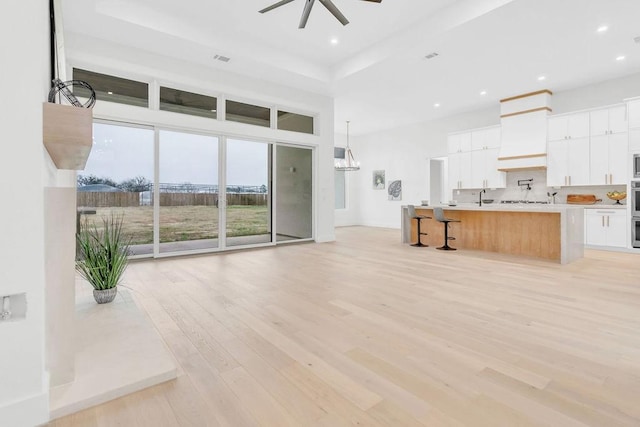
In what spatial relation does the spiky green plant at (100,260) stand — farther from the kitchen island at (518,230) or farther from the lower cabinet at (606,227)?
the lower cabinet at (606,227)

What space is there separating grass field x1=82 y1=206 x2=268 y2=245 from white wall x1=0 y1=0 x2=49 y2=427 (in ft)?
12.8

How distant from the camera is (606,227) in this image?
6219mm

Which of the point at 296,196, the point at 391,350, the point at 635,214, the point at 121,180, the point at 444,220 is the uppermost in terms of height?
the point at 121,180

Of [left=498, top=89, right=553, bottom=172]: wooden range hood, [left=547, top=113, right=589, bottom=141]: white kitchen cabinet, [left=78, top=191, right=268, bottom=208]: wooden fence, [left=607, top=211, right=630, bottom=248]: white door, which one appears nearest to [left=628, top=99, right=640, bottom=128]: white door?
[left=547, top=113, right=589, bottom=141]: white kitchen cabinet

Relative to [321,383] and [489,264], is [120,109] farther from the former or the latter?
[489,264]

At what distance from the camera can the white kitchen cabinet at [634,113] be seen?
5918 millimetres

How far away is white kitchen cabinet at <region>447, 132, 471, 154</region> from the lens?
28.2 ft

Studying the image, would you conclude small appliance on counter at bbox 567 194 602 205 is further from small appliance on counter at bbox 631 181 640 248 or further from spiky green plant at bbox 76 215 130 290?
spiky green plant at bbox 76 215 130 290

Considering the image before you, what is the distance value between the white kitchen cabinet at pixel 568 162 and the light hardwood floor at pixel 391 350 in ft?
10.4

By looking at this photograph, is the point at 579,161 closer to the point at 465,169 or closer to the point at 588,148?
the point at 588,148

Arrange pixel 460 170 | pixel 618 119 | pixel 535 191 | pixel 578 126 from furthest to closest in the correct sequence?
pixel 460 170 < pixel 535 191 < pixel 578 126 < pixel 618 119

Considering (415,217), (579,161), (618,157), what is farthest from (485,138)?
(415,217)

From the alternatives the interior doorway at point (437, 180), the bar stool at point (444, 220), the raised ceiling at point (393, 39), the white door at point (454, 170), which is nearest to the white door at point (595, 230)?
the bar stool at point (444, 220)

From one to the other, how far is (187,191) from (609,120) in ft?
26.7
